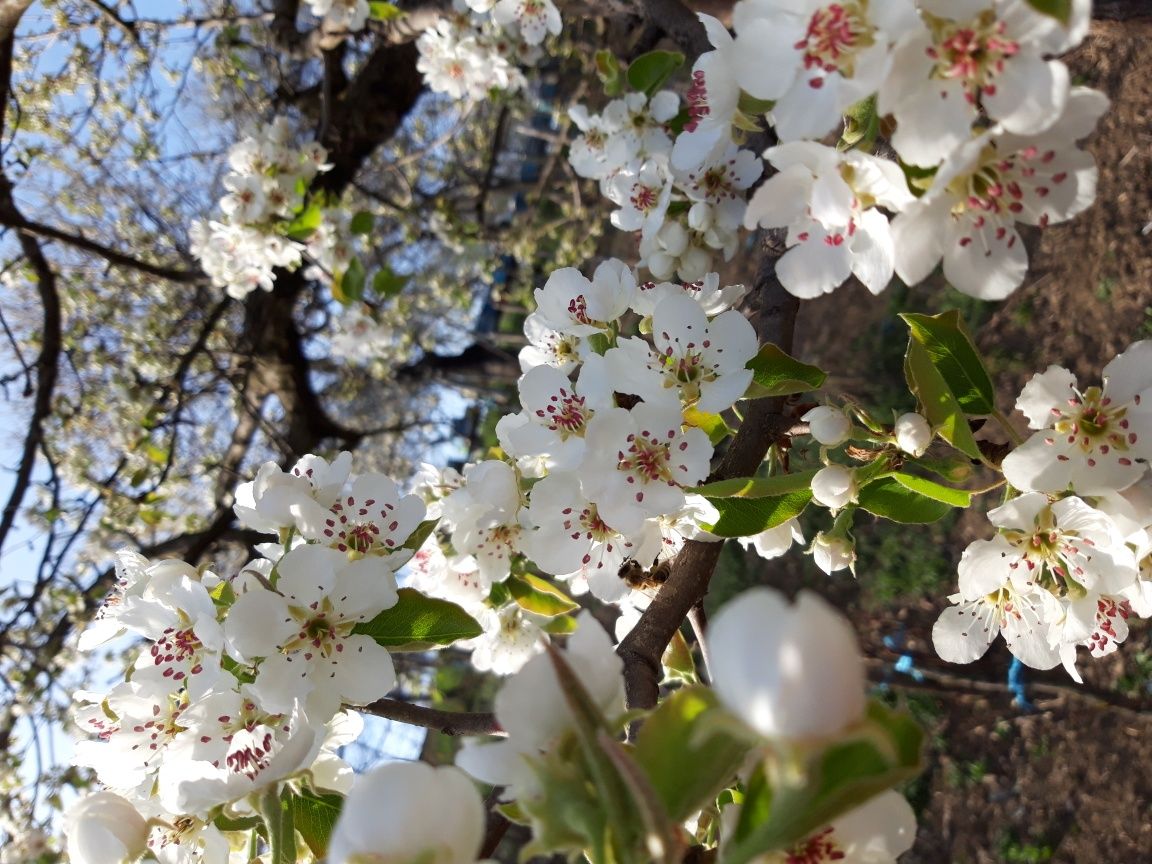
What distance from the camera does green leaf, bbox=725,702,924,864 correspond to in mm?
441

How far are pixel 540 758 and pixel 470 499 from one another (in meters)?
0.61

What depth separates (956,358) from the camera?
0.93m

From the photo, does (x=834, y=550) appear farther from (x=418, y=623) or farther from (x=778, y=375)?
(x=418, y=623)

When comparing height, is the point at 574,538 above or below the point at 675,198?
below

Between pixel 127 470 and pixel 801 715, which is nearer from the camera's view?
pixel 801 715

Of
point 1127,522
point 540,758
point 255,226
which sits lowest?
point 1127,522

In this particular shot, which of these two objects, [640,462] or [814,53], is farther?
[640,462]

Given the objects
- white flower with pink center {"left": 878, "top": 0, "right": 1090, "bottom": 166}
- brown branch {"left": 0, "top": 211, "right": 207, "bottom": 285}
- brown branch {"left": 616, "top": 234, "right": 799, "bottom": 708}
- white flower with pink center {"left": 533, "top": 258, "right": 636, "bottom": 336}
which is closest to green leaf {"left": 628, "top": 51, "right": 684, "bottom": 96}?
brown branch {"left": 616, "top": 234, "right": 799, "bottom": 708}

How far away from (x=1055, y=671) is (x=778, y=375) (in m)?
3.04

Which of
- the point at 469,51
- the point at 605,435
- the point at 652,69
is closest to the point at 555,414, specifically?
the point at 605,435

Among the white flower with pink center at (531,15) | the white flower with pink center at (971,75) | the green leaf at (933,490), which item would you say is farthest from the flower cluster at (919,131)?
the white flower with pink center at (531,15)

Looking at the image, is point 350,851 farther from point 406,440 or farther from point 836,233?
point 406,440

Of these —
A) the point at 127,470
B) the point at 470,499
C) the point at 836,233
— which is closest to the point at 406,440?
the point at 127,470

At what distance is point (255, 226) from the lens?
230 centimetres
